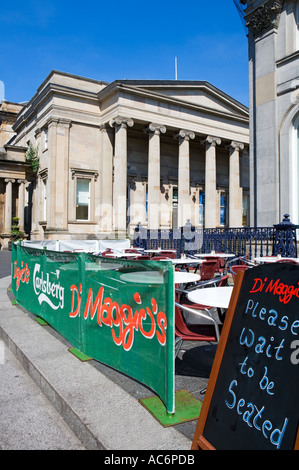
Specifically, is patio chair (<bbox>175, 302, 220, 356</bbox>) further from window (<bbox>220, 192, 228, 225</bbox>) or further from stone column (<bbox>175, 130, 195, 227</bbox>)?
window (<bbox>220, 192, 228, 225</bbox>)

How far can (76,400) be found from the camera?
3.50m

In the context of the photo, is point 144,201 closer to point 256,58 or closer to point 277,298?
point 256,58

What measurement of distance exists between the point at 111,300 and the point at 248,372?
1.96 m

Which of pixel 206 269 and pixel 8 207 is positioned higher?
pixel 8 207

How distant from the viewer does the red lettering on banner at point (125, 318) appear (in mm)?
3215

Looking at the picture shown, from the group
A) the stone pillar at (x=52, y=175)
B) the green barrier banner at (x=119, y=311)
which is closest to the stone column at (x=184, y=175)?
the stone pillar at (x=52, y=175)

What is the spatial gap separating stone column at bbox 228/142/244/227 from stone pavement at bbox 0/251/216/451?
2820 cm

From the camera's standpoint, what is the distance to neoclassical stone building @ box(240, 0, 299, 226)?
13.4 meters

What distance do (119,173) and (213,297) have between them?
901 inches

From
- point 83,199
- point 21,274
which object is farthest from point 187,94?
point 21,274

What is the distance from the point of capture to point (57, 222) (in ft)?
88.2

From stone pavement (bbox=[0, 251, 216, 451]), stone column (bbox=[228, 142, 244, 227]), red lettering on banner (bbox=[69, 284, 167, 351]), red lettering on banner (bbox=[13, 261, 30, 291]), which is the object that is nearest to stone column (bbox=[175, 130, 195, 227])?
stone column (bbox=[228, 142, 244, 227])

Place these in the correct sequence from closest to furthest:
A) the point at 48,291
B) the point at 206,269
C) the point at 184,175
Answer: the point at 48,291, the point at 206,269, the point at 184,175

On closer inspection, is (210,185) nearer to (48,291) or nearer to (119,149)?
(119,149)
